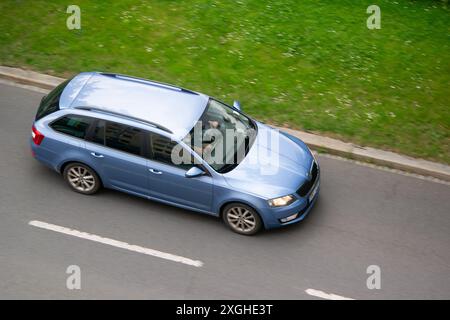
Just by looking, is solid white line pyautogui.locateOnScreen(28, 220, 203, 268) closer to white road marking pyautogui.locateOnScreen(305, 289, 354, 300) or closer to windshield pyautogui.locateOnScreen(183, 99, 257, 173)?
windshield pyautogui.locateOnScreen(183, 99, 257, 173)

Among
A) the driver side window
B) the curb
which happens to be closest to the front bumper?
the driver side window

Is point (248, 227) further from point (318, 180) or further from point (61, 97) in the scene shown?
point (61, 97)

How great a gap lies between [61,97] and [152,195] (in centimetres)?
224

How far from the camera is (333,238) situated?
10.1 metres

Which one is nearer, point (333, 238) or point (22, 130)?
point (333, 238)

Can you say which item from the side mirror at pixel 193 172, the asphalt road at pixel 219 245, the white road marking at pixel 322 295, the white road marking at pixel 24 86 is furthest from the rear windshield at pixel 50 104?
the white road marking at pixel 322 295

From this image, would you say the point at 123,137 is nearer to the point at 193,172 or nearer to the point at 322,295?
the point at 193,172

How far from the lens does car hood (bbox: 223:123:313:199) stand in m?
9.71

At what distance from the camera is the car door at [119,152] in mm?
9922

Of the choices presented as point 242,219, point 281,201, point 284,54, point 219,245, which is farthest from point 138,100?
point 284,54

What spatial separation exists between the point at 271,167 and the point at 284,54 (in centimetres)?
453

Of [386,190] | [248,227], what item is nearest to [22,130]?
[248,227]
